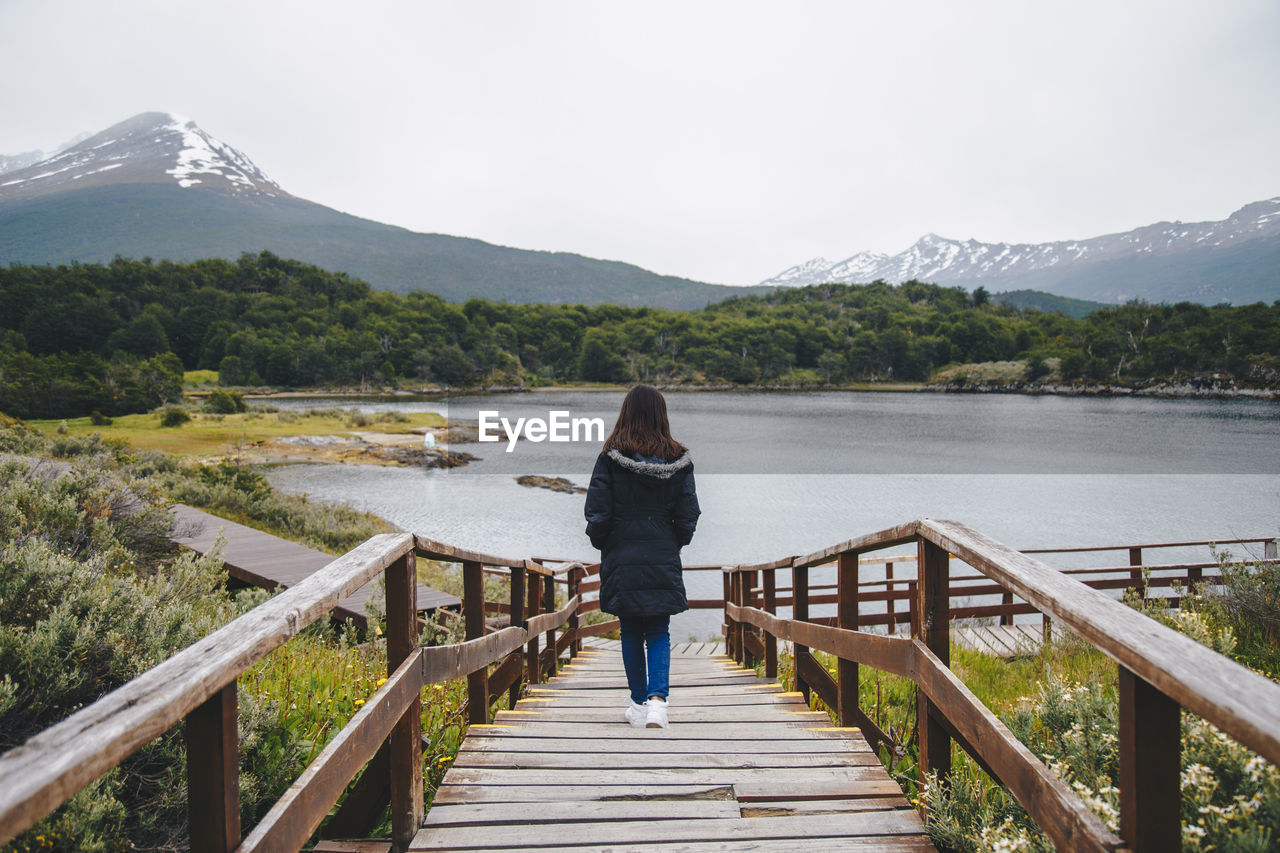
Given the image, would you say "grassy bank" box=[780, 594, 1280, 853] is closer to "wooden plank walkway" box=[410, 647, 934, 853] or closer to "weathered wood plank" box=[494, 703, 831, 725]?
"wooden plank walkway" box=[410, 647, 934, 853]

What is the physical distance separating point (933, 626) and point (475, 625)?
1910 mm

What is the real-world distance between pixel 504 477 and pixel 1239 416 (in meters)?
54.6

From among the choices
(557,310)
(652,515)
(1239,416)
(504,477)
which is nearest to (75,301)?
(557,310)

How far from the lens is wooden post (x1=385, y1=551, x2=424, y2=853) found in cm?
210

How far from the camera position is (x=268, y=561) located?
23.4 ft

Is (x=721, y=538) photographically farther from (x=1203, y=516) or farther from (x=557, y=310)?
(x=557, y=310)

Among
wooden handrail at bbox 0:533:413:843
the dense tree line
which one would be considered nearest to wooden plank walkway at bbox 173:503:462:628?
wooden handrail at bbox 0:533:413:843

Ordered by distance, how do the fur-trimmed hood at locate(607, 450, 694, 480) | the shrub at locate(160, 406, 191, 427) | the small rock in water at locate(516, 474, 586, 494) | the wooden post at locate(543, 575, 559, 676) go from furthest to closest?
the shrub at locate(160, 406, 191, 427), the small rock in water at locate(516, 474, 586, 494), the wooden post at locate(543, 575, 559, 676), the fur-trimmed hood at locate(607, 450, 694, 480)

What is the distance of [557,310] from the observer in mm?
149375

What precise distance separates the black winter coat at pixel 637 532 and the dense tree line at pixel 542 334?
66.0 m

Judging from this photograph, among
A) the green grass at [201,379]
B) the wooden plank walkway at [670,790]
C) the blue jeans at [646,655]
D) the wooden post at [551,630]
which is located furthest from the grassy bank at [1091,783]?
the green grass at [201,379]

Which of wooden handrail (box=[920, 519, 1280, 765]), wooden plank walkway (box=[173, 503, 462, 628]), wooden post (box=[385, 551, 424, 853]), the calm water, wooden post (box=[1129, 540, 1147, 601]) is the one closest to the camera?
wooden handrail (box=[920, 519, 1280, 765])

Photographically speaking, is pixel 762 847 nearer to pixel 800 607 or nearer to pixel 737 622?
pixel 800 607

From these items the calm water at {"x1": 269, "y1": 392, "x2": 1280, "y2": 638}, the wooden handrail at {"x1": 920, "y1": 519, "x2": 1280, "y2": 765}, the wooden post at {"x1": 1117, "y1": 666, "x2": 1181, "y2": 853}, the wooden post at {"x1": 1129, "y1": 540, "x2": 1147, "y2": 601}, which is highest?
the wooden handrail at {"x1": 920, "y1": 519, "x2": 1280, "y2": 765}
